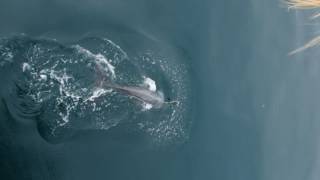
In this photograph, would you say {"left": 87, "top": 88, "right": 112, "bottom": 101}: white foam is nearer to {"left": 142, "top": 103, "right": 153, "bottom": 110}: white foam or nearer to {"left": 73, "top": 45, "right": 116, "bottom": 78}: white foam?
{"left": 73, "top": 45, "right": 116, "bottom": 78}: white foam

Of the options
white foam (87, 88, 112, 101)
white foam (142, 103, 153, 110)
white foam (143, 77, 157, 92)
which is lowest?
white foam (142, 103, 153, 110)

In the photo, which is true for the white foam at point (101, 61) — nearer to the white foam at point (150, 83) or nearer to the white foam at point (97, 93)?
the white foam at point (97, 93)

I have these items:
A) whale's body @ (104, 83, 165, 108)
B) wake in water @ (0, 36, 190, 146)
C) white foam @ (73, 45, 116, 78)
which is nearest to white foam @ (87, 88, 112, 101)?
wake in water @ (0, 36, 190, 146)

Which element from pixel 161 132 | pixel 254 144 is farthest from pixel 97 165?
pixel 254 144

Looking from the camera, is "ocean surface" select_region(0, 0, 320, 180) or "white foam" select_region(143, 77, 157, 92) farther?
"white foam" select_region(143, 77, 157, 92)

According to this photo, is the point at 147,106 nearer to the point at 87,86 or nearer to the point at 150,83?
the point at 150,83

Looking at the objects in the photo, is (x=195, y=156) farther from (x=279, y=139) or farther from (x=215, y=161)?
(x=279, y=139)

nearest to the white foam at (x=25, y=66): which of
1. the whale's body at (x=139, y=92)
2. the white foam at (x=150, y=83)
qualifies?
the whale's body at (x=139, y=92)

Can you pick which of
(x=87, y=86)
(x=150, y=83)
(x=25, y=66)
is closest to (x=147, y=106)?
(x=150, y=83)
